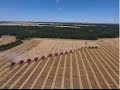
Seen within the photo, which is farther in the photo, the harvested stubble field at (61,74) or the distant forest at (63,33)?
the distant forest at (63,33)

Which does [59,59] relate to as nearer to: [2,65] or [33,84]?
[2,65]

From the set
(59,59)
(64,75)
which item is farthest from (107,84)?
(59,59)

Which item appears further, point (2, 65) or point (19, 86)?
point (2, 65)

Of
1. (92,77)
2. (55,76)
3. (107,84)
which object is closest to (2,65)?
(55,76)

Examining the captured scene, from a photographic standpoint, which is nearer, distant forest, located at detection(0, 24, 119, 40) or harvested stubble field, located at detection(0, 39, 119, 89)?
harvested stubble field, located at detection(0, 39, 119, 89)

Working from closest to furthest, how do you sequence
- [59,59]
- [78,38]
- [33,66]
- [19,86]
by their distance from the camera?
[19,86] → [33,66] → [59,59] → [78,38]

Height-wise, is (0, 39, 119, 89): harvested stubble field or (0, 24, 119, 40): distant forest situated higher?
(0, 39, 119, 89): harvested stubble field

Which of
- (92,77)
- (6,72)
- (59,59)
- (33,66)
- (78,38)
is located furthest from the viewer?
(78,38)

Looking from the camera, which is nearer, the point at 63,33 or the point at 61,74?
the point at 61,74

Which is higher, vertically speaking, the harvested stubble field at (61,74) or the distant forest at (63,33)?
the harvested stubble field at (61,74)

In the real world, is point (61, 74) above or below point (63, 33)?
above

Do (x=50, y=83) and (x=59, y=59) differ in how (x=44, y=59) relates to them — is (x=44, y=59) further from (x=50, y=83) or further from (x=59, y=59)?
(x=50, y=83)
